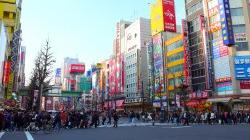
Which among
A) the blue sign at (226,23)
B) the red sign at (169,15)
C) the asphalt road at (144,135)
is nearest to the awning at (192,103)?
the blue sign at (226,23)

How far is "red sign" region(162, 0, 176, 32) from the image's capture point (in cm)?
7469

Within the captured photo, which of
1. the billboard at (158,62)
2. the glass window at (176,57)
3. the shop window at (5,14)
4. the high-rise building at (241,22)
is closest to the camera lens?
the high-rise building at (241,22)

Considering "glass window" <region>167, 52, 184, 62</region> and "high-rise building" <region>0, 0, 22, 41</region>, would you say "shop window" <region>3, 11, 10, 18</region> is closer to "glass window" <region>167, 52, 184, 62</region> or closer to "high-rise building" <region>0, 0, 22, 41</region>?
"high-rise building" <region>0, 0, 22, 41</region>

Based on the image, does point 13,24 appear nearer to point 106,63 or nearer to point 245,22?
point 245,22

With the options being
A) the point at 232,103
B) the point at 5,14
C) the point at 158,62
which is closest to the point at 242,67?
the point at 232,103

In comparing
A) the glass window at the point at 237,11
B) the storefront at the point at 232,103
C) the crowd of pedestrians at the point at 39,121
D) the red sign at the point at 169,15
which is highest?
the red sign at the point at 169,15

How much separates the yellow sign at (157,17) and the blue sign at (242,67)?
2516 cm

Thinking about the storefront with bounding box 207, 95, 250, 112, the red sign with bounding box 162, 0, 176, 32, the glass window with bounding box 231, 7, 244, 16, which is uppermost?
the red sign with bounding box 162, 0, 176, 32

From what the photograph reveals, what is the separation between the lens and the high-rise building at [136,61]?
94.3 metres

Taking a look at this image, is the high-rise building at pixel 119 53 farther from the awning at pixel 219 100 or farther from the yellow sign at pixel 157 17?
the awning at pixel 219 100

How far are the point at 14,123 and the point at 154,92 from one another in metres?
56.3

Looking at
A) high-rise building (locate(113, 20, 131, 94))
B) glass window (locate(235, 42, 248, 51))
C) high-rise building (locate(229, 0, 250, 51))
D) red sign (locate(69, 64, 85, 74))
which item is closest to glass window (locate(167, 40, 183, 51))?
high-rise building (locate(229, 0, 250, 51))

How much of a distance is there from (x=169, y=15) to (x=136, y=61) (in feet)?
83.7

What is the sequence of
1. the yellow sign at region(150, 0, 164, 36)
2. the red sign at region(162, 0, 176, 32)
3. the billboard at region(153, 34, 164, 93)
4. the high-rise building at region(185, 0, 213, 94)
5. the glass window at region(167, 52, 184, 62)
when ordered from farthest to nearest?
the billboard at region(153, 34, 164, 93), the yellow sign at region(150, 0, 164, 36), the red sign at region(162, 0, 176, 32), the glass window at region(167, 52, 184, 62), the high-rise building at region(185, 0, 213, 94)
